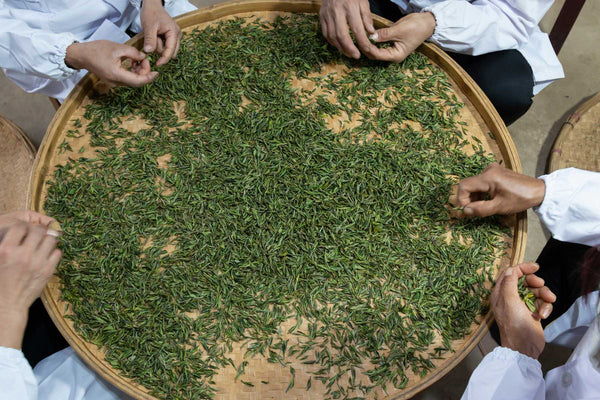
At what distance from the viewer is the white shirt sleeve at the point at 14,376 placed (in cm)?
129

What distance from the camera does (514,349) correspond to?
1.46m

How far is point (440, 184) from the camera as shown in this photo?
1.73m

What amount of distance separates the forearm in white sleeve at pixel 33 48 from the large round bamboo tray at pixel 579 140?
7.91 ft

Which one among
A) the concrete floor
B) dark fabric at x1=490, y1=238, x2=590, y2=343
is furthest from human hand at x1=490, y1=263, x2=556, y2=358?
the concrete floor

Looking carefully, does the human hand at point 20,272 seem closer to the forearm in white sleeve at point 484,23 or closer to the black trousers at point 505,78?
the forearm in white sleeve at point 484,23

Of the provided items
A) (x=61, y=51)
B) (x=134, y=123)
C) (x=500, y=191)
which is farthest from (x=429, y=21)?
(x=61, y=51)

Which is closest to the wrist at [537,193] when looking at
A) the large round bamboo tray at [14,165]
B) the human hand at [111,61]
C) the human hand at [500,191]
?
the human hand at [500,191]

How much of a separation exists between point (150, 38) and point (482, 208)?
1.42 metres

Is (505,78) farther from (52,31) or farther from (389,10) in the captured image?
(52,31)

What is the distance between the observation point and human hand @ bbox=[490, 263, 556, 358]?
1.44 meters

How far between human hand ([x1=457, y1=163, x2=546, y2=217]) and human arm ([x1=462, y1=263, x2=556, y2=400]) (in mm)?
214

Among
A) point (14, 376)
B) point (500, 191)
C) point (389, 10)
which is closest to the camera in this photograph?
point (14, 376)

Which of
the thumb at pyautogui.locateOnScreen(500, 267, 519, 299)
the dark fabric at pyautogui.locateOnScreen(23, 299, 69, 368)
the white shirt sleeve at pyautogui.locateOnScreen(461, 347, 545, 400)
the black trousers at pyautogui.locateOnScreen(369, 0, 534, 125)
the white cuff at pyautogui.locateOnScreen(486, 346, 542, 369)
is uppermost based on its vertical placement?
→ the black trousers at pyautogui.locateOnScreen(369, 0, 534, 125)

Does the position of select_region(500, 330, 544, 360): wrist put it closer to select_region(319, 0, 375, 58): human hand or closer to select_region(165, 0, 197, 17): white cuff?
select_region(319, 0, 375, 58): human hand
